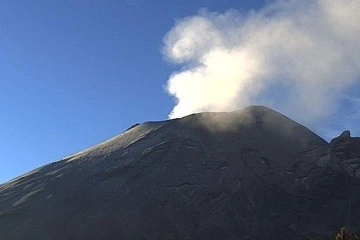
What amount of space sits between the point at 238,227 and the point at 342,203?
3326 centimetres

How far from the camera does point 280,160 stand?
182875 mm

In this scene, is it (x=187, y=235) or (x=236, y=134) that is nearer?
(x=187, y=235)

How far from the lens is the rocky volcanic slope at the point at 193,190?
14950cm

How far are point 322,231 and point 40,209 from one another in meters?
74.9

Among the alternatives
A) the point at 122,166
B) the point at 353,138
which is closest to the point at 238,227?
the point at 122,166

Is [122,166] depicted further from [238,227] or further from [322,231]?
[322,231]

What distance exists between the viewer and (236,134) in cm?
19738

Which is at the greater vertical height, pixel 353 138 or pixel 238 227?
pixel 353 138

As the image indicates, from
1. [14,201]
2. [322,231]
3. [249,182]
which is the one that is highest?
[14,201]

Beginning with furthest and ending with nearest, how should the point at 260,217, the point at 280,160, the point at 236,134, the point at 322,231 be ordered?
the point at 236,134
the point at 280,160
the point at 260,217
the point at 322,231

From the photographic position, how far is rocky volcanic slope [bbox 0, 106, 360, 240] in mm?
149500

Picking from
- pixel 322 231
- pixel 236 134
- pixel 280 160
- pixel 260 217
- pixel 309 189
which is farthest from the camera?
pixel 236 134

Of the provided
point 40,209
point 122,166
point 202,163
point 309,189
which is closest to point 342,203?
point 309,189

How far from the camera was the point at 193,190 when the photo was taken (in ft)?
562
